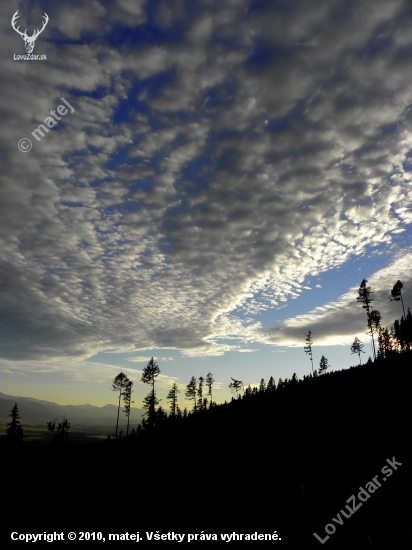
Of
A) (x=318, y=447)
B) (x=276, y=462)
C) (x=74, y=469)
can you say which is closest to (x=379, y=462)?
(x=318, y=447)

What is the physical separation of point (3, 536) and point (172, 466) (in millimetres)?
7943

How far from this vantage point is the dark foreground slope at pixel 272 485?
26.6 feet

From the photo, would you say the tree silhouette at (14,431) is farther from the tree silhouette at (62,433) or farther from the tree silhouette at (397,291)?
the tree silhouette at (397,291)

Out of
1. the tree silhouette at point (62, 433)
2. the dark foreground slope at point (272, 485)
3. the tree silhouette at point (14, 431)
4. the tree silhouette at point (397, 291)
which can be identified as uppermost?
the tree silhouette at point (397, 291)

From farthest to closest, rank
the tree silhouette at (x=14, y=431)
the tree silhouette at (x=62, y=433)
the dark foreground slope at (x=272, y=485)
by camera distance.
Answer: the tree silhouette at (x=14, y=431)
the tree silhouette at (x=62, y=433)
the dark foreground slope at (x=272, y=485)

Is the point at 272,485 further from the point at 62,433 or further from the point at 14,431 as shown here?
the point at 14,431

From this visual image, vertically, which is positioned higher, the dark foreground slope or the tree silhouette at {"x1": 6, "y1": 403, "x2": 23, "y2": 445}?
the dark foreground slope

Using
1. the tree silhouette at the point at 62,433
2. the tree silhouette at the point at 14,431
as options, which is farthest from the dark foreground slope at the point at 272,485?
the tree silhouette at the point at 14,431

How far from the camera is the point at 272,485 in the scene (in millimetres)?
10562

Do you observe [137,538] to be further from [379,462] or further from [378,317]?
[378,317]

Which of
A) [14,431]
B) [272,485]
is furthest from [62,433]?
[272,485]

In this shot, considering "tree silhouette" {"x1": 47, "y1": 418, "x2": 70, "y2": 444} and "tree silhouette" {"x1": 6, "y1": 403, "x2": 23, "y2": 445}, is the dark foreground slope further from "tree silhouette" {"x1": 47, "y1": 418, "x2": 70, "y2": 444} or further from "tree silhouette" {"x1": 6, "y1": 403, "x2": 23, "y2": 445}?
"tree silhouette" {"x1": 6, "y1": 403, "x2": 23, "y2": 445}

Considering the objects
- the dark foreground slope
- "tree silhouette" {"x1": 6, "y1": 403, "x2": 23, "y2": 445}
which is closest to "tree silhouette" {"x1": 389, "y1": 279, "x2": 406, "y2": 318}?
the dark foreground slope

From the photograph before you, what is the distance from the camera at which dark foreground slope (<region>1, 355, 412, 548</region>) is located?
26.6ft
